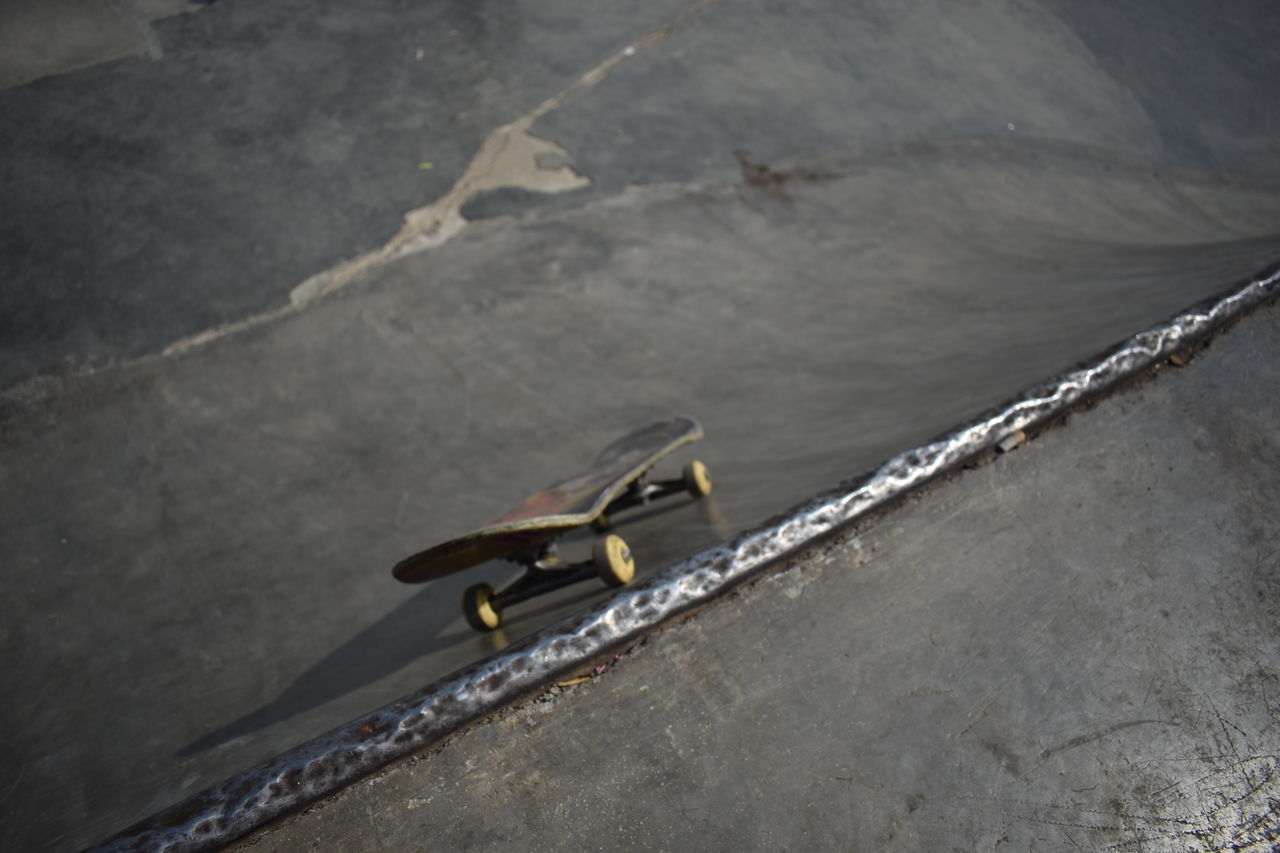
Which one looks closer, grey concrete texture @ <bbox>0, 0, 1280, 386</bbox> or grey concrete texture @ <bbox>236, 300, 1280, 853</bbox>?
grey concrete texture @ <bbox>236, 300, 1280, 853</bbox>

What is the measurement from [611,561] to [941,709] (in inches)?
31.2

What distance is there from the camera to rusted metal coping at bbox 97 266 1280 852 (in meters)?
1.35

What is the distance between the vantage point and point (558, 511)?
2.22 meters

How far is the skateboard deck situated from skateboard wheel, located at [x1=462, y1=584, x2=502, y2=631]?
A: 11 cm

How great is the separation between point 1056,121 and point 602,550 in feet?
16.3

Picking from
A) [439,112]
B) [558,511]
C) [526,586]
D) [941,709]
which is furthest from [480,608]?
[439,112]

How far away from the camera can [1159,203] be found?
5246mm

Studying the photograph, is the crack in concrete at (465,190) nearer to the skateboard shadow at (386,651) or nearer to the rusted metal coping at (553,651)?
the skateboard shadow at (386,651)

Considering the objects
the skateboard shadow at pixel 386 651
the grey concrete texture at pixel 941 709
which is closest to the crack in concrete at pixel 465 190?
the skateboard shadow at pixel 386 651

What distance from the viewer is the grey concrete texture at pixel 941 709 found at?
4.50 feet

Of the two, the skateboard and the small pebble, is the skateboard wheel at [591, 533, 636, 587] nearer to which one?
the skateboard

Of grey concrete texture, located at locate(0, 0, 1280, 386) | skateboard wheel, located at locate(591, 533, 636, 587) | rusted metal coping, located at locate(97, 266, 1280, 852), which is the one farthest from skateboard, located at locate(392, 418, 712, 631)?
Result: grey concrete texture, located at locate(0, 0, 1280, 386)

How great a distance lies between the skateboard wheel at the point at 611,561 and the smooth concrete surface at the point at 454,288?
0.61 feet

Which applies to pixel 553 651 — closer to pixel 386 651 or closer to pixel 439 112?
pixel 386 651
